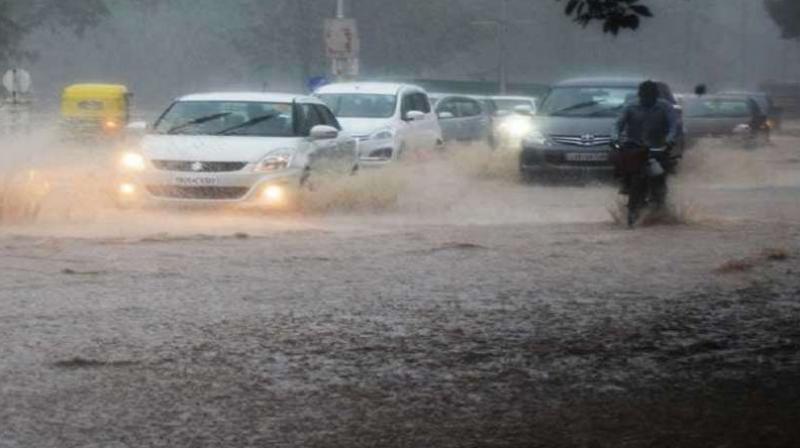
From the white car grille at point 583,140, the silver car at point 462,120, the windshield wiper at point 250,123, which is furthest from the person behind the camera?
the silver car at point 462,120

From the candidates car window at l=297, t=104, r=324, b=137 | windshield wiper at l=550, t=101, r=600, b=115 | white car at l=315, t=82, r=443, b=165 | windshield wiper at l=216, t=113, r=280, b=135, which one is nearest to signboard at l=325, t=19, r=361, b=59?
white car at l=315, t=82, r=443, b=165

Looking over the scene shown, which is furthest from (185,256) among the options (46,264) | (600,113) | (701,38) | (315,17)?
(701,38)

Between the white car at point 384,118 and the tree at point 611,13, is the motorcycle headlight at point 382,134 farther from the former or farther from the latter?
the tree at point 611,13

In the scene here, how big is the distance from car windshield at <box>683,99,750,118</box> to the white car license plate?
10999 mm

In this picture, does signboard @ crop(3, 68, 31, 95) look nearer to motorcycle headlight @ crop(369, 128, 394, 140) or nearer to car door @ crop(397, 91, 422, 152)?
car door @ crop(397, 91, 422, 152)

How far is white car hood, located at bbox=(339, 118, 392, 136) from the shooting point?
25969mm

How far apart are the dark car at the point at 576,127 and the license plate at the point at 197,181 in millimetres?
8210

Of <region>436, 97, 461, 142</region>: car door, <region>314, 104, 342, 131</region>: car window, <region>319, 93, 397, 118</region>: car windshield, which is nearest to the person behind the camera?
<region>314, 104, 342, 131</region>: car window

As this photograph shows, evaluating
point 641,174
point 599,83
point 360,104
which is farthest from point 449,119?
point 641,174

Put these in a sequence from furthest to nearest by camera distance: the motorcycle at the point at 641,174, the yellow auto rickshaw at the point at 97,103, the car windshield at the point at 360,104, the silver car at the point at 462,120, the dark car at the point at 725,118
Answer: the yellow auto rickshaw at the point at 97,103 → the silver car at the point at 462,120 → the dark car at the point at 725,118 → the car windshield at the point at 360,104 → the motorcycle at the point at 641,174

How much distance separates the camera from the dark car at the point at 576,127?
25.2m

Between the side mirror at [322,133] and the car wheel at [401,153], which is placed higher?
the side mirror at [322,133]

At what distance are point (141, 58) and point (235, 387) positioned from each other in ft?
301

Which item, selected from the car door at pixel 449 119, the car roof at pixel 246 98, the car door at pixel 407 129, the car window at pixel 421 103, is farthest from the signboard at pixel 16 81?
the car roof at pixel 246 98
